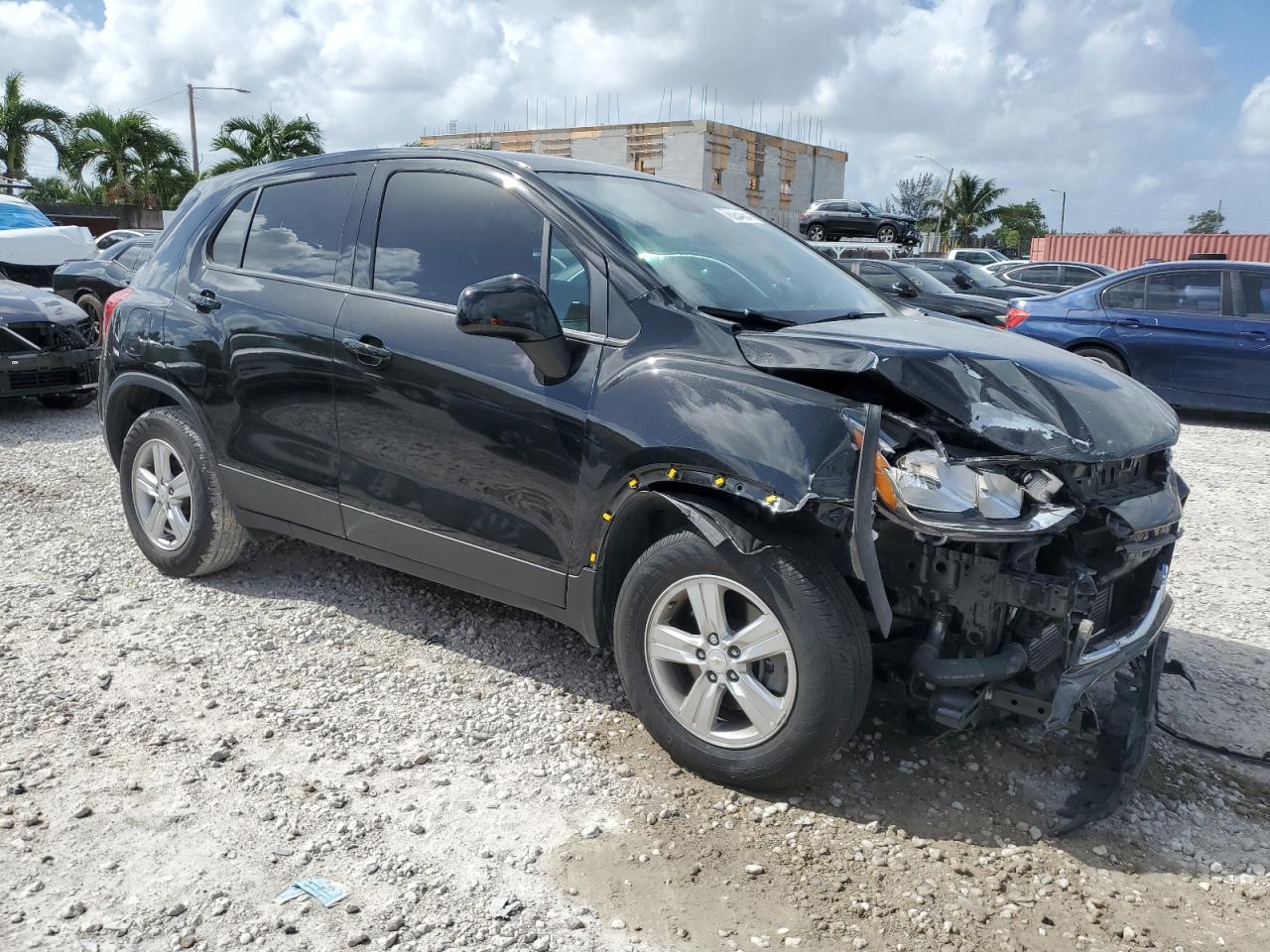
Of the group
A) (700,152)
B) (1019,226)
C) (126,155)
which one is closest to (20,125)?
(126,155)

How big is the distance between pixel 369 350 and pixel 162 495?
1.60 meters

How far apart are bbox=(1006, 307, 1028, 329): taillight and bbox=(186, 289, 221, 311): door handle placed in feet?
28.4

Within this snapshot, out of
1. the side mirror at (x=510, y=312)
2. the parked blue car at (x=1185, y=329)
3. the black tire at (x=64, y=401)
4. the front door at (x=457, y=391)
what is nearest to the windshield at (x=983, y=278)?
the parked blue car at (x=1185, y=329)

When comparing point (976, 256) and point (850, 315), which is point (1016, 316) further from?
point (976, 256)

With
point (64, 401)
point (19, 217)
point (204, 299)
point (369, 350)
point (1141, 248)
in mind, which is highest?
point (1141, 248)

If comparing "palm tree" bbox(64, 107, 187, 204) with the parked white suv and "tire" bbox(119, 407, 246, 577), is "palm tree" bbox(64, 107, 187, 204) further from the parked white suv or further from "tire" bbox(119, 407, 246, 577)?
"tire" bbox(119, 407, 246, 577)

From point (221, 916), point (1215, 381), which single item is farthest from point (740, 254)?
point (1215, 381)

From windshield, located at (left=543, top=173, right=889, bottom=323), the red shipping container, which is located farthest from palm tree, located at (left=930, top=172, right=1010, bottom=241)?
windshield, located at (left=543, top=173, right=889, bottom=323)

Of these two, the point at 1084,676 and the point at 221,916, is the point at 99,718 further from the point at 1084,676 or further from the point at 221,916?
the point at 1084,676

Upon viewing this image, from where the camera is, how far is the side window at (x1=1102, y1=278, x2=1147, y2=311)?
1036 centimetres

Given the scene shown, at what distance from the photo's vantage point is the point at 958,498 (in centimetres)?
280

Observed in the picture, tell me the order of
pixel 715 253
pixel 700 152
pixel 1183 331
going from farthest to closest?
pixel 700 152 → pixel 1183 331 → pixel 715 253

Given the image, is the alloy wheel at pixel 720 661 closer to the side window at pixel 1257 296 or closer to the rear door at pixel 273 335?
the rear door at pixel 273 335

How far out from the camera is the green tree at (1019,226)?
66.6 metres
